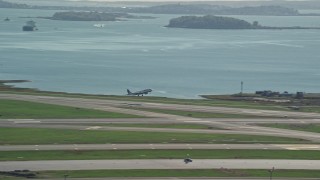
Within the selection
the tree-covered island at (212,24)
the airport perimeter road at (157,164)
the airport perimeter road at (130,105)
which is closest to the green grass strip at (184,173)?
the airport perimeter road at (157,164)

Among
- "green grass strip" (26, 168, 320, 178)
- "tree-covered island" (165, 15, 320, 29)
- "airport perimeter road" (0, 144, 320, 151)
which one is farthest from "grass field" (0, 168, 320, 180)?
"tree-covered island" (165, 15, 320, 29)

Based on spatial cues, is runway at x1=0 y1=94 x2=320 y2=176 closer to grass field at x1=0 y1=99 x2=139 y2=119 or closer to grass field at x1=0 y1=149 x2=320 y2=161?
grass field at x1=0 y1=149 x2=320 y2=161

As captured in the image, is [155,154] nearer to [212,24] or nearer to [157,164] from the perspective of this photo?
[157,164]

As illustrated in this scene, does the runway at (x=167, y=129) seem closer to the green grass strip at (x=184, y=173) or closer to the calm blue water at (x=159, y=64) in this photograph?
the green grass strip at (x=184, y=173)

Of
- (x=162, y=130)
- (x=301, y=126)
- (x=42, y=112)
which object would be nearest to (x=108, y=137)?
(x=162, y=130)

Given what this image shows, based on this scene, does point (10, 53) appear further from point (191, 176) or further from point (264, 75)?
point (191, 176)

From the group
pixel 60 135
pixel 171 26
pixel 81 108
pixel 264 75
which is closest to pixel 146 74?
pixel 264 75
